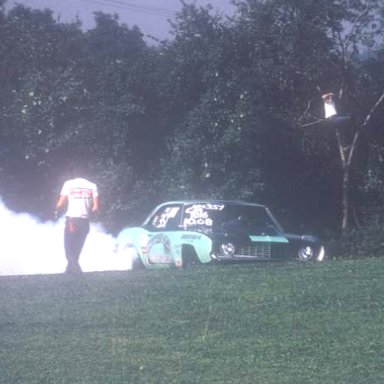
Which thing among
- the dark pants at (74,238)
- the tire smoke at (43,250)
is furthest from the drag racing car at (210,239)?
the dark pants at (74,238)

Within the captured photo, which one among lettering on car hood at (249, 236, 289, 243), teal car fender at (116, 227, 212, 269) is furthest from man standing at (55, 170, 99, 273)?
lettering on car hood at (249, 236, 289, 243)

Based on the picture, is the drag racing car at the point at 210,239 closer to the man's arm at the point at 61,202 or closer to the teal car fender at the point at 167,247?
the teal car fender at the point at 167,247

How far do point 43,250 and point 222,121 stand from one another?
5.67 meters

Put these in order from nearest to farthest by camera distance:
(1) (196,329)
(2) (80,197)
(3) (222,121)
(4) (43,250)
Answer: (1) (196,329) < (2) (80,197) < (4) (43,250) < (3) (222,121)

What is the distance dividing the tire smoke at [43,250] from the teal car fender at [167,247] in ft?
1.46

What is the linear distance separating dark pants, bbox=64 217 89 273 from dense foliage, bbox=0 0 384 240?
8.65 metres

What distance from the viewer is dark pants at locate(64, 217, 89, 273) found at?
1638cm

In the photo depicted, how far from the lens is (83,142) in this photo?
2641 centimetres

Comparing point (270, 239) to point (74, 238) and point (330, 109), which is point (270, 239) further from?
point (330, 109)

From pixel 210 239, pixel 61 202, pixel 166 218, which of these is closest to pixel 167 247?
pixel 210 239

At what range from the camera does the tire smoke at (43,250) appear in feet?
64.3

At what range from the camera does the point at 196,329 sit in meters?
9.29

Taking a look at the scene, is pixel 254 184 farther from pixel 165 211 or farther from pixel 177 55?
pixel 165 211

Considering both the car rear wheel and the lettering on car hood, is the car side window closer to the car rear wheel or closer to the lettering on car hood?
the car rear wheel
